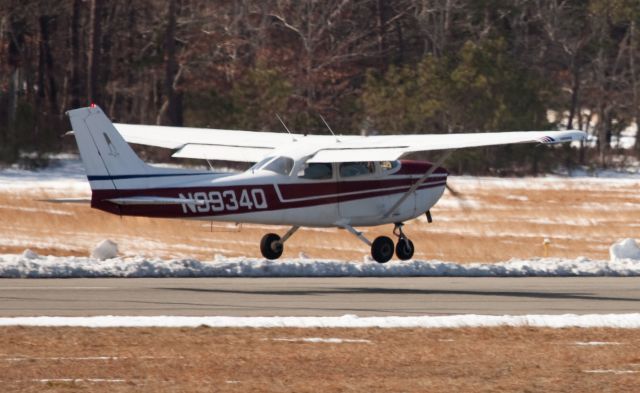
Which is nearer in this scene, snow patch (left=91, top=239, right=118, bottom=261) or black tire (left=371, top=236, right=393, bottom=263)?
black tire (left=371, top=236, right=393, bottom=263)

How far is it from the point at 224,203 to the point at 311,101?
46.0m

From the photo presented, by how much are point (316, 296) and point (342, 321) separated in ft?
13.0

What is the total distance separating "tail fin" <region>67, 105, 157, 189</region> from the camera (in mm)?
20391

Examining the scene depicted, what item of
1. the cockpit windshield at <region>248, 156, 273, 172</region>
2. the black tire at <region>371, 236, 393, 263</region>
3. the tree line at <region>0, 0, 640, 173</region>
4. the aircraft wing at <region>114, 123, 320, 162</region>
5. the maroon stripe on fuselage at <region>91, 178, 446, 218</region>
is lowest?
the black tire at <region>371, 236, 393, 263</region>

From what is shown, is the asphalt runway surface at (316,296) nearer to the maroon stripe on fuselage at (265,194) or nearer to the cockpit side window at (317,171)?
the maroon stripe on fuselage at (265,194)

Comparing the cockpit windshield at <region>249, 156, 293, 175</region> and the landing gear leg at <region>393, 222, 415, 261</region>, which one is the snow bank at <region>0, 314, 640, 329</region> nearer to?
the cockpit windshield at <region>249, 156, 293, 175</region>

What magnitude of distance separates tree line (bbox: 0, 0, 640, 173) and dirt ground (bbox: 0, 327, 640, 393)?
42618 millimetres

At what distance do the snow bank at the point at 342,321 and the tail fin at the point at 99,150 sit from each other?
183 inches

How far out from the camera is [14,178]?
51844 mm

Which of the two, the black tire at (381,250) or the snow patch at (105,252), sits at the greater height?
the black tire at (381,250)

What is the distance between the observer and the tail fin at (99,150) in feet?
66.9

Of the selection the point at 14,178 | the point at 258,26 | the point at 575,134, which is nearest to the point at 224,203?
the point at 575,134

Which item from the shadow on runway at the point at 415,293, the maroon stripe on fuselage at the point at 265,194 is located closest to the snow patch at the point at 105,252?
the maroon stripe on fuselage at the point at 265,194

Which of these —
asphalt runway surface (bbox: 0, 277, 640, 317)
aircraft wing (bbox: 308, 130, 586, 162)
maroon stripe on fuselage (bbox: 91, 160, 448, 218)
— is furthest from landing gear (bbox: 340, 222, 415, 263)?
aircraft wing (bbox: 308, 130, 586, 162)
